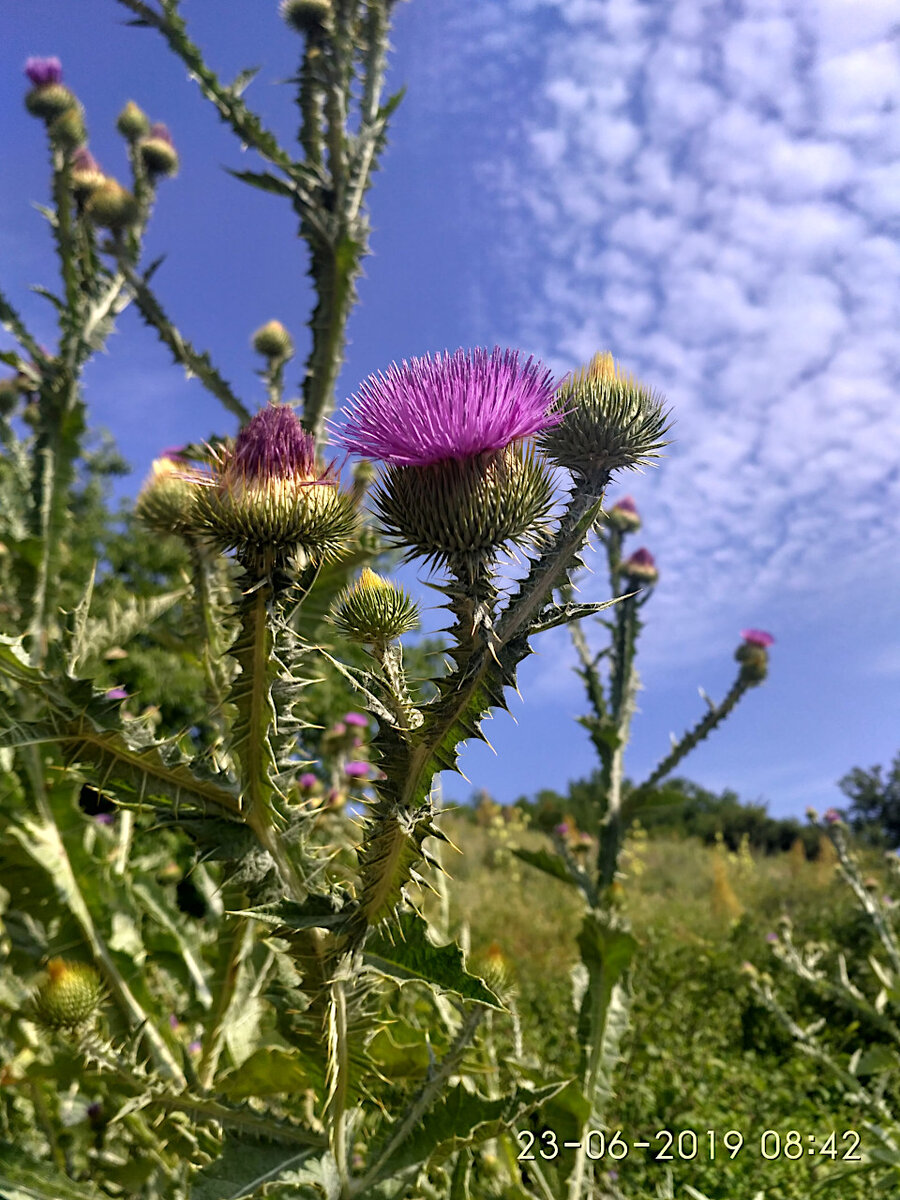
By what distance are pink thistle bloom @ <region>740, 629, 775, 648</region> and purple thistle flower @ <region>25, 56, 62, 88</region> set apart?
6933 millimetres

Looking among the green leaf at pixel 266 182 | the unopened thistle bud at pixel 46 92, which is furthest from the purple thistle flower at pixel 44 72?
the green leaf at pixel 266 182

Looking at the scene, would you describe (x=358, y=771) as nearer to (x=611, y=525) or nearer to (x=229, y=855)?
(x=611, y=525)

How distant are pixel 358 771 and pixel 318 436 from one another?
3.29m

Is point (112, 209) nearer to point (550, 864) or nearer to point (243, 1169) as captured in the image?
point (550, 864)

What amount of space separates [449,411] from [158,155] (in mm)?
5919

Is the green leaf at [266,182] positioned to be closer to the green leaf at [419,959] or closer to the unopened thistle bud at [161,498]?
the unopened thistle bud at [161,498]

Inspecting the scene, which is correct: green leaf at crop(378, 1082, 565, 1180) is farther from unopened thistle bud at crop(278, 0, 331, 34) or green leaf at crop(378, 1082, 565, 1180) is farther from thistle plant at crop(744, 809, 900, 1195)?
unopened thistle bud at crop(278, 0, 331, 34)

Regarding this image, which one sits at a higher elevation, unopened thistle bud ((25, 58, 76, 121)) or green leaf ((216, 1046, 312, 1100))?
unopened thistle bud ((25, 58, 76, 121))

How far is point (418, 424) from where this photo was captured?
5.27 ft

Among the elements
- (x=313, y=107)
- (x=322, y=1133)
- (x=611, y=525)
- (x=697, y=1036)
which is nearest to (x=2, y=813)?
(x=322, y=1133)

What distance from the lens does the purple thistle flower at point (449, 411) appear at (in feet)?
5.20

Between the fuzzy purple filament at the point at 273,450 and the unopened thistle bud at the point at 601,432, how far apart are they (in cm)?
54

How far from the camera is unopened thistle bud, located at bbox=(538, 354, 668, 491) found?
178 centimetres

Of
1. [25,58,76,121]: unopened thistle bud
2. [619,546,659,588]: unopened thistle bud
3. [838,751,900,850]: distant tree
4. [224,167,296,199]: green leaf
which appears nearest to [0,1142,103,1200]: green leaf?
[224,167,296,199]: green leaf
